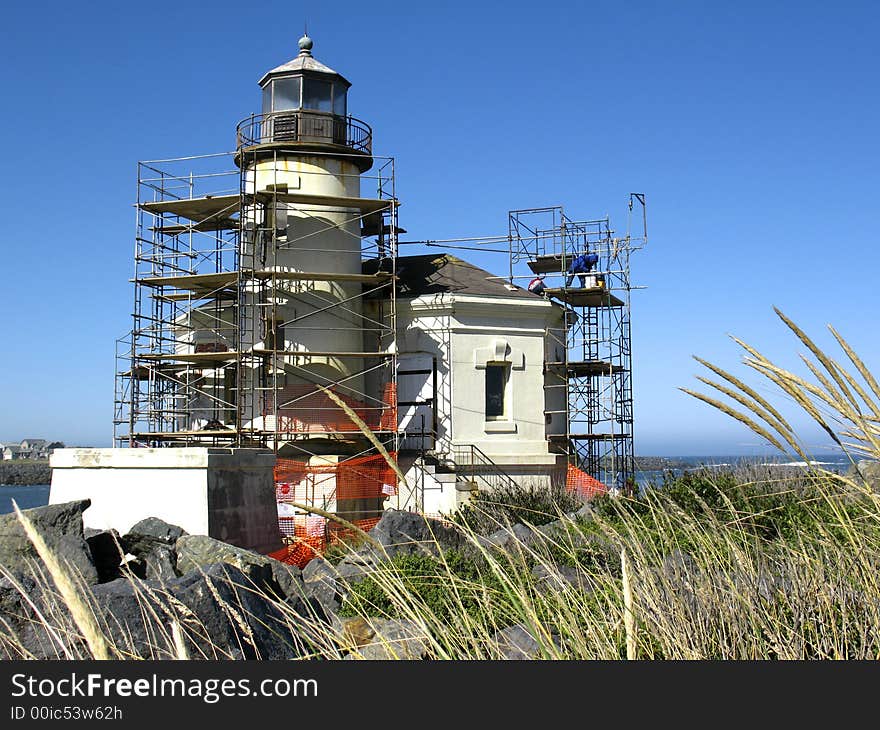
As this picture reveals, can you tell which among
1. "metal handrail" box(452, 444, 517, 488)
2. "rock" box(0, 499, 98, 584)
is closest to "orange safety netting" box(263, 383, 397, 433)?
"metal handrail" box(452, 444, 517, 488)

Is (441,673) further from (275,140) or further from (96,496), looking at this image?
(275,140)

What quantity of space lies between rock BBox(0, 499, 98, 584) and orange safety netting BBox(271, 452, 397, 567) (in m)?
5.48

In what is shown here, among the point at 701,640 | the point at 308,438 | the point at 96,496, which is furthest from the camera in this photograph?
the point at 308,438

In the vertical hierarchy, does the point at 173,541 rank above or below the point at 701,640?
below

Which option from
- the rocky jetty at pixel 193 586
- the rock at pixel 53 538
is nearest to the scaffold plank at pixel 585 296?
the rocky jetty at pixel 193 586

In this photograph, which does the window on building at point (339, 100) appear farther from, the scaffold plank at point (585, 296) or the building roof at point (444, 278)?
the scaffold plank at point (585, 296)

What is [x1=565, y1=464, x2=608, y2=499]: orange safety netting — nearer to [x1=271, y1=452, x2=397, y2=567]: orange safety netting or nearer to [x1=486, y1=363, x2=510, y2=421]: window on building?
[x1=486, y1=363, x2=510, y2=421]: window on building

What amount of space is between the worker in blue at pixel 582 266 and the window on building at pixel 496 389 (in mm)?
3983

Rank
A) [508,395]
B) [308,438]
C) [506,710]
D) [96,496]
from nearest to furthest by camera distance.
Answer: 1. [506,710]
2. [96,496]
3. [308,438]
4. [508,395]

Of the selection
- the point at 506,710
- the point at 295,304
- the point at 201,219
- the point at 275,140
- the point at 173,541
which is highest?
the point at 275,140

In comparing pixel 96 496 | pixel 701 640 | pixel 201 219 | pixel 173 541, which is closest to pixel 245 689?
pixel 701 640

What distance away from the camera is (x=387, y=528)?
53.5 ft

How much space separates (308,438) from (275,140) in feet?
26.7

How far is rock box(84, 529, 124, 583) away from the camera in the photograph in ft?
41.7
